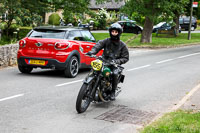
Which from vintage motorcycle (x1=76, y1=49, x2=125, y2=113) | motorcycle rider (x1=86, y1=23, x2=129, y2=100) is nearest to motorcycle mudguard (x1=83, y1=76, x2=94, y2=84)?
vintage motorcycle (x1=76, y1=49, x2=125, y2=113)

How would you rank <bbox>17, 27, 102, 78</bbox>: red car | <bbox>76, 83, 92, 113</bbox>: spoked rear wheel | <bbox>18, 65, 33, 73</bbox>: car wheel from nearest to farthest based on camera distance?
<bbox>76, 83, 92, 113</bbox>: spoked rear wheel, <bbox>17, 27, 102, 78</bbox>: red car, <bbox>18, 65, 33, 73</bbox>: car wheel

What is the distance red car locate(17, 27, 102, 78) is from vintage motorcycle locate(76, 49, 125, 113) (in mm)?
3852

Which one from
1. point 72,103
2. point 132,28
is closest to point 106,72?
point 72,103

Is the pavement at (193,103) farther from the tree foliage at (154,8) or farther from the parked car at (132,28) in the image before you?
the parked car at (132,28)

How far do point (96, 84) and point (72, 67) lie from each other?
450 centimetres

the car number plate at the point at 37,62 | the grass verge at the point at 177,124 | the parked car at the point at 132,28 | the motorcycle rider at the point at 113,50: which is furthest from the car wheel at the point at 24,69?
the parked car at the point at 132,28

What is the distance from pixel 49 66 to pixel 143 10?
16750mm

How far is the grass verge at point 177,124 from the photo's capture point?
5.43 metres

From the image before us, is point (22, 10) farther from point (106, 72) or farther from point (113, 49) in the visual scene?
point (106, 72)

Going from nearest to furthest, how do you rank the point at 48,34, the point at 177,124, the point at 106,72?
1. the point at 177,124
2. the point at 106,72
3. the point at 48,34

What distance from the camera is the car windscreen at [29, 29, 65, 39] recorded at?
11242 mm

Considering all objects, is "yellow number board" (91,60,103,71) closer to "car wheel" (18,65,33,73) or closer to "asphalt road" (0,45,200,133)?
"asphalt road" (0,45,200,133)

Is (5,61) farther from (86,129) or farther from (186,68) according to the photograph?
(86,129)

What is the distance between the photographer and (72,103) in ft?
25.1
